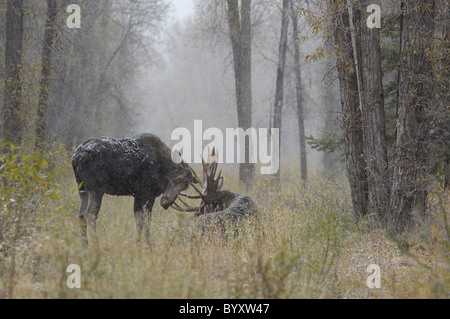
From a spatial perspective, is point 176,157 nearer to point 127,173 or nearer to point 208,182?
point 208,182

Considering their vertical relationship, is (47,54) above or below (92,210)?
above

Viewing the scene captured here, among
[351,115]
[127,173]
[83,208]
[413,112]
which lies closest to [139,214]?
[127,173]

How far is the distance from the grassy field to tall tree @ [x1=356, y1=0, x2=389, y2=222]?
66cm

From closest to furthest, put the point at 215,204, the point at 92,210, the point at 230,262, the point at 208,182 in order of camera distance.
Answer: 1. the point at 230,262
2. the point at 92,210
3. the point at 208,182
4. the point at 215,204

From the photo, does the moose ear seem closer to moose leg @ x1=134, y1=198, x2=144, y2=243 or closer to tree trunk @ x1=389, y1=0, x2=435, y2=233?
moose leg @ x1=134, y1=198, x2=144, y2=243

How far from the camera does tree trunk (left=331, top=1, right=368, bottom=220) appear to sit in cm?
855

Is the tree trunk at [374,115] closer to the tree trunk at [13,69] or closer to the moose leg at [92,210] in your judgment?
the moose leg at [92,210]

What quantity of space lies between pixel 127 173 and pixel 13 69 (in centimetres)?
442

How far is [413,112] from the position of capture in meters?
7.75

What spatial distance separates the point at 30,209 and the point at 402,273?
5.16 m

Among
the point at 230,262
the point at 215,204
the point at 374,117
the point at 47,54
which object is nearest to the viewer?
the point at 230,262

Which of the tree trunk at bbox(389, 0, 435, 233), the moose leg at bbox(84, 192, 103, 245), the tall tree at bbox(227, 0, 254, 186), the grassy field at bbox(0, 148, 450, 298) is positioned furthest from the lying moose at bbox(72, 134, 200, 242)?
the tall tree at bbox(227, 0, 254, 186)

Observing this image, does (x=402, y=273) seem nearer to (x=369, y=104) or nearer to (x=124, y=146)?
(x=369, y=104)

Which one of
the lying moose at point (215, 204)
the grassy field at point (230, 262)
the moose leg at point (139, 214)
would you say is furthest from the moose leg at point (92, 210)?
the lying moose at point (215, 204)
